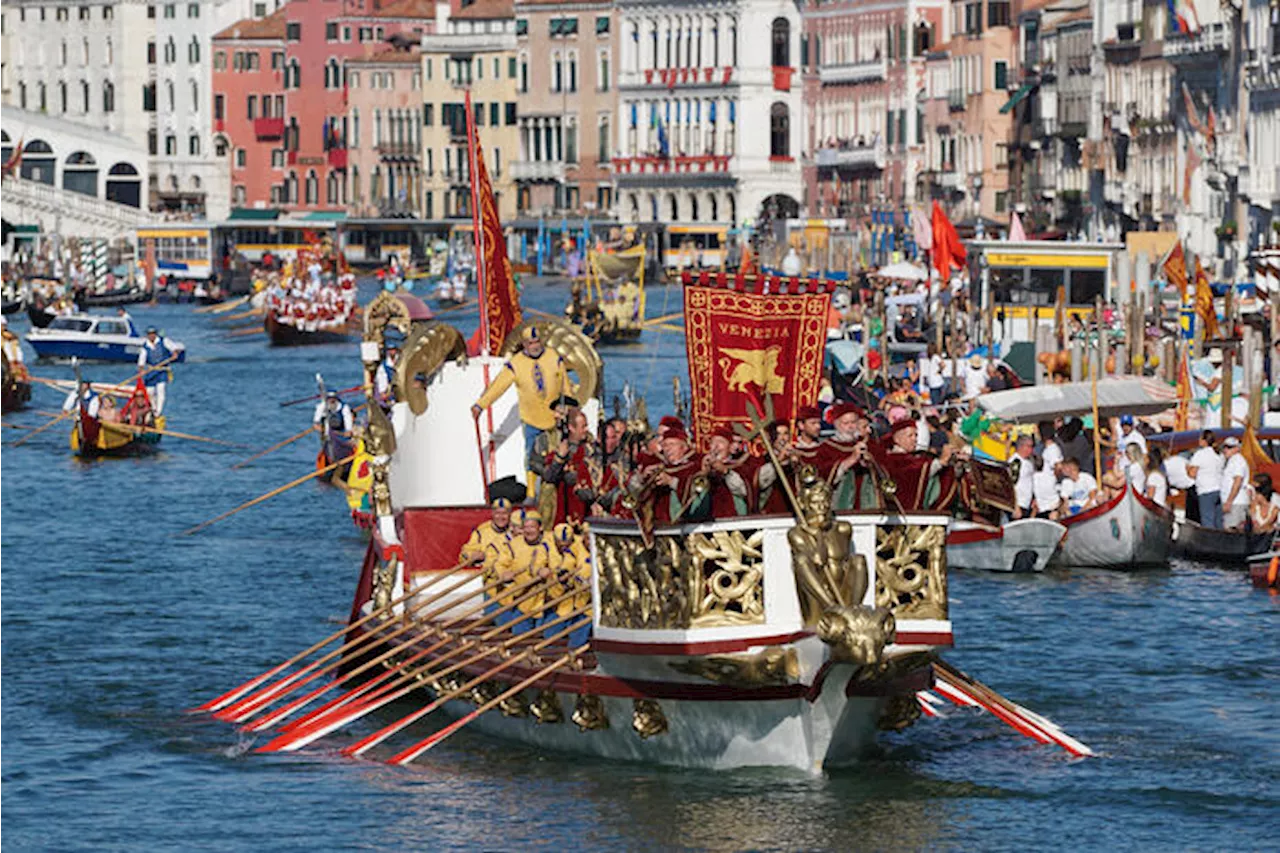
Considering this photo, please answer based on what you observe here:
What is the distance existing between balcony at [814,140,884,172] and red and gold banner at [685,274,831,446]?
10530 centimetres

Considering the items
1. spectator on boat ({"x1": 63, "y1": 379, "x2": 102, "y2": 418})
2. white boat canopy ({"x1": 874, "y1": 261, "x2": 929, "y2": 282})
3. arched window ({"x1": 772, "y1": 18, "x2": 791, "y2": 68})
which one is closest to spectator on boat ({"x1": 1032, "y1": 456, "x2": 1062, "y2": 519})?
spectator on boat ({"x1": 63, "y1": 379, "x2": 102, "y2": 418})

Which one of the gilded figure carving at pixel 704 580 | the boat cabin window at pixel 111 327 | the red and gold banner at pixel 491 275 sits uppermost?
the red and gold banner at pixel 491 275

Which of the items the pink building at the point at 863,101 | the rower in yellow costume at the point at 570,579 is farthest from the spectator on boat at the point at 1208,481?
the pink building at the point at 863,101

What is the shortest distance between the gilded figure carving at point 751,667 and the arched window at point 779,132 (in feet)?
382

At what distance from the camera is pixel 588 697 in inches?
874

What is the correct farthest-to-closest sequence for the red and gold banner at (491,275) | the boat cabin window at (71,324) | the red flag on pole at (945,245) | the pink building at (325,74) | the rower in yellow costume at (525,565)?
the pink building at (325,74), the boat cabin window at (71,324), the red flag on pole at (945,245), the red and gold banner at (491,275), the rower in yellow costume at (525,565)

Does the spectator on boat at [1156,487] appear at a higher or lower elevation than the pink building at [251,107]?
lower

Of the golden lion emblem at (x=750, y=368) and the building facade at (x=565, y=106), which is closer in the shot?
the golden lion emblem at (x=750, y=368)

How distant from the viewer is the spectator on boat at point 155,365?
178 feet

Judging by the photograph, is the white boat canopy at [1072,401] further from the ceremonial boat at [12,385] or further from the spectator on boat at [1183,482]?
the ceremonial boat at [12,385]

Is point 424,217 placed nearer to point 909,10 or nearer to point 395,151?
point 395,151

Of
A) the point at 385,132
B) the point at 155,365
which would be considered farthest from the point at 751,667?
the point at 385,132

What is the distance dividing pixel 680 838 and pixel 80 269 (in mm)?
93647

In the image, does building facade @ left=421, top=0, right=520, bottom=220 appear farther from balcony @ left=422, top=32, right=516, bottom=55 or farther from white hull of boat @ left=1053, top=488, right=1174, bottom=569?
white hull of boat @ left=1053, top=488, right=1174, bottom=569
